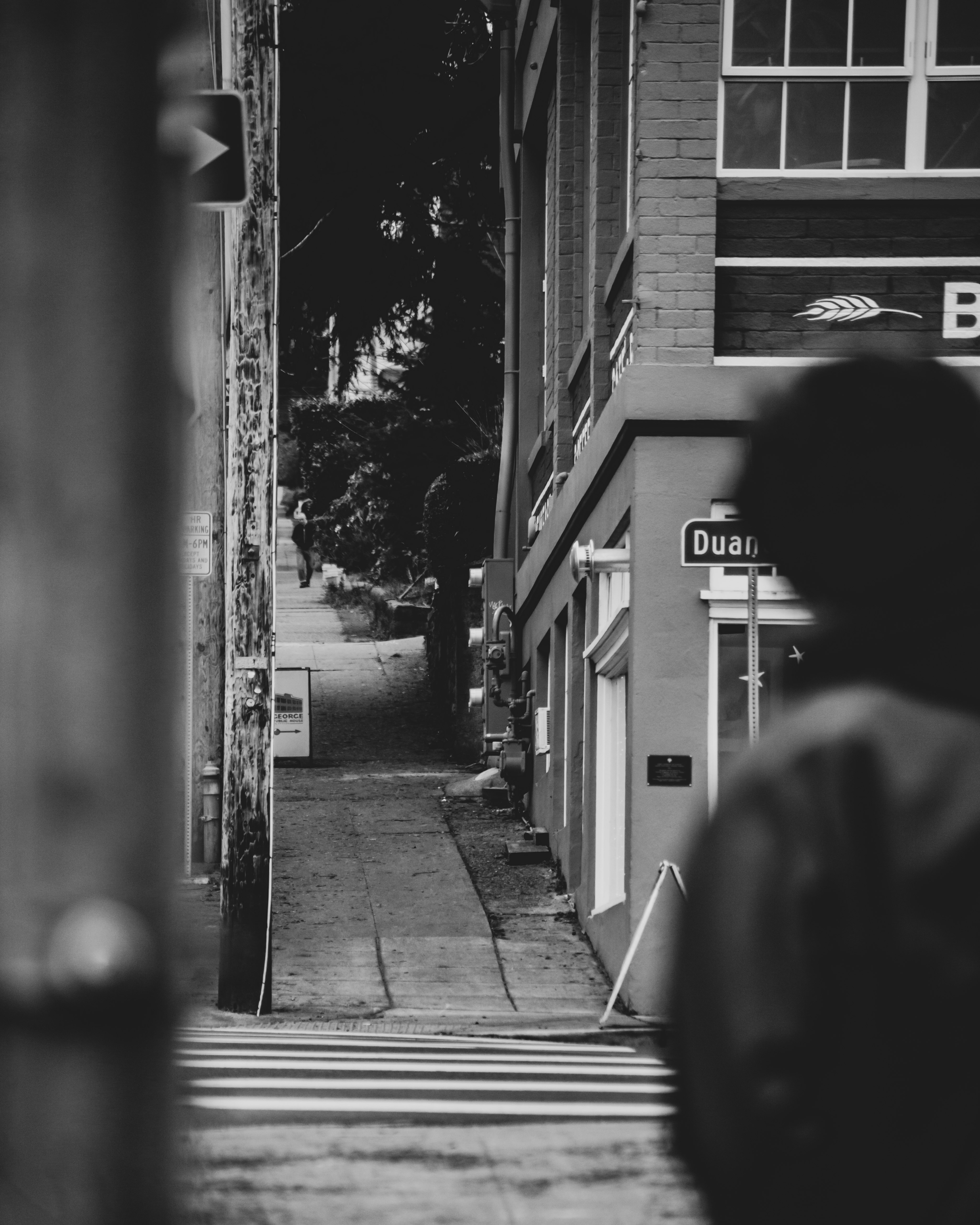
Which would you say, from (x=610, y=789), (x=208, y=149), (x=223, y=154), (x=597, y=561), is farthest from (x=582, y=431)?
(x=208, y=149)

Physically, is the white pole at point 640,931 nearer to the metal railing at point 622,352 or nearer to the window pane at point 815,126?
the metal railing at point 622,352

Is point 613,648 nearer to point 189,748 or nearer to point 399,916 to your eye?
point 399,916

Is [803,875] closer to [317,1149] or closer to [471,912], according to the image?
[317,1149]

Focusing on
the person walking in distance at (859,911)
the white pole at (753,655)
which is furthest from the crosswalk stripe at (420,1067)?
the person walking in distance at (859,911)

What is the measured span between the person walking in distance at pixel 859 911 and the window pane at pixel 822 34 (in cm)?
1003

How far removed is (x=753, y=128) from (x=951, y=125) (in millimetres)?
1233

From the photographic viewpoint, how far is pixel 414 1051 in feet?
28.1

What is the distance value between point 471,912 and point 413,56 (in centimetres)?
1326

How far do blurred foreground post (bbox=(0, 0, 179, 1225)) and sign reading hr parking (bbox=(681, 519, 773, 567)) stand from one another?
741 centimetres

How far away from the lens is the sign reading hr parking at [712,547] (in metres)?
8.84

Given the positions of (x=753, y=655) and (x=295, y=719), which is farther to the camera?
(x=295, y=719)

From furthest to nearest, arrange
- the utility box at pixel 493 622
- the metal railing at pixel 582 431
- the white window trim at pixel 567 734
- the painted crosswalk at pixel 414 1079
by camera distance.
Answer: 1. the utility box at pixel 493 622
2. the white window trim at pixel 567 734
3. the metal railing at pixel 582 431
4. the painted crosswalk at pixel 414 1079

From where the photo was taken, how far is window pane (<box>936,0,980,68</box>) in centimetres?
1145

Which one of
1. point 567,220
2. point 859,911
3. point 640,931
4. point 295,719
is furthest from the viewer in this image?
point 295,719
